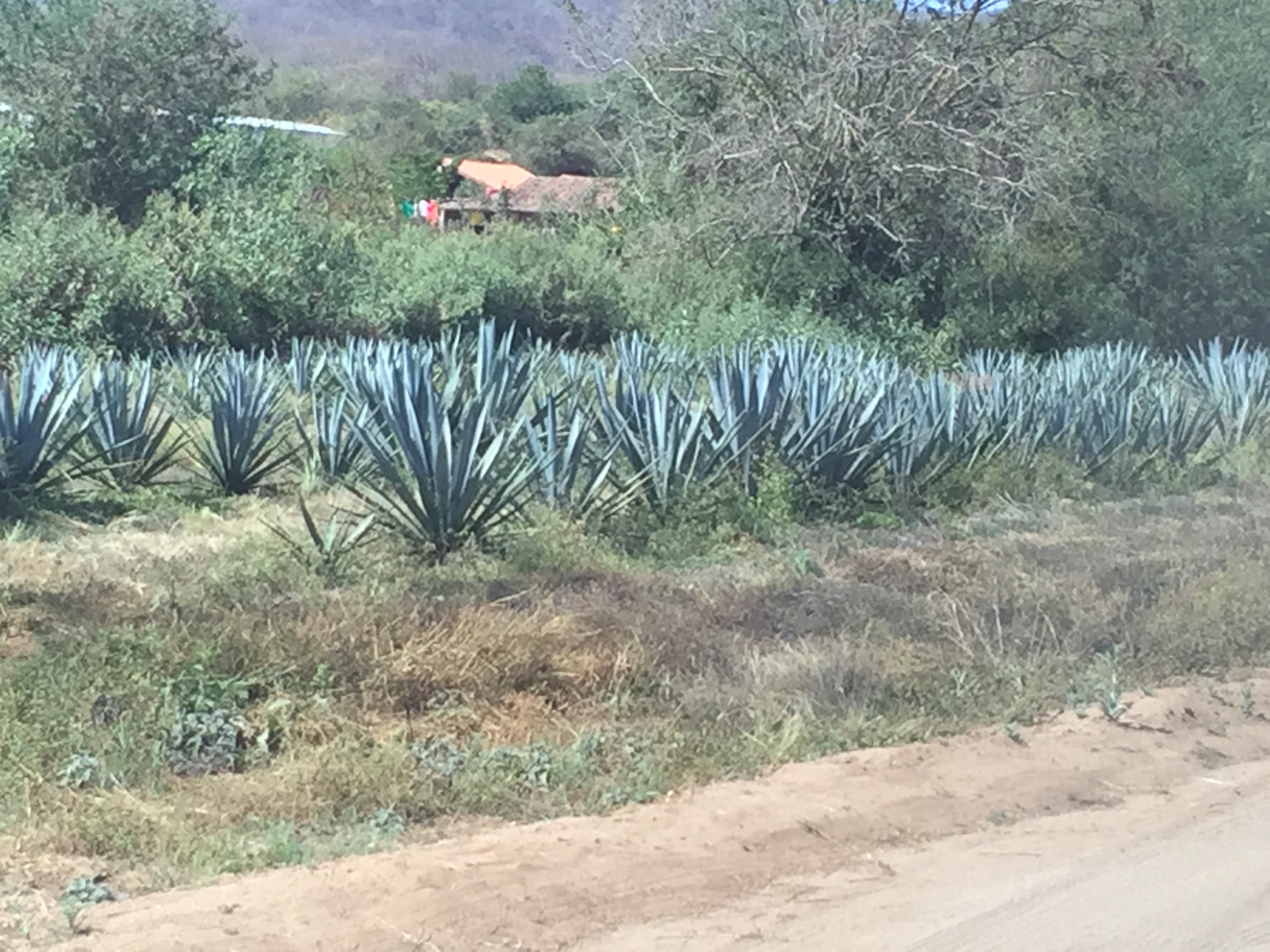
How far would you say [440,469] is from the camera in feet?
31.2

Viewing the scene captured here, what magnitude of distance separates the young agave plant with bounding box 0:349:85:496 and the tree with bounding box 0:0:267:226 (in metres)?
12.3

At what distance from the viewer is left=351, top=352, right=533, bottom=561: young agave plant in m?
9.53

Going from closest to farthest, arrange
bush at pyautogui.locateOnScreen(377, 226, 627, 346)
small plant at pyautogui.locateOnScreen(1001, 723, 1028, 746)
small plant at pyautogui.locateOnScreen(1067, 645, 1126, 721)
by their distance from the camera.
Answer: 1. small plant at pyautogui.locateOnScreen(1001, 723, 1028, 746)
2. small plant at pyautogui.locateOnScreen(1067, 645, 1126, 721)
3. bush at pyautogui.locateOnScreen(377, 226, 627, 346)

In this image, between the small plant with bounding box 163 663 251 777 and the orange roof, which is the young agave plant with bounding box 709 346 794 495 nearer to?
the small plant with bounding box 163 663 251 777

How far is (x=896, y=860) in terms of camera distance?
5293 millimetres

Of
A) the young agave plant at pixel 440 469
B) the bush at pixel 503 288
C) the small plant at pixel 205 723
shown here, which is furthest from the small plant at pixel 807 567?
the bush at pixel 503 288

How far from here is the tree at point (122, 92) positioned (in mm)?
23188

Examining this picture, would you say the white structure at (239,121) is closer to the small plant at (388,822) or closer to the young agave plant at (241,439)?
the young agave plant at (241,439)

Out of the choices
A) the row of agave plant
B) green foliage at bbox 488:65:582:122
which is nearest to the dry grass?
the row of agave plant

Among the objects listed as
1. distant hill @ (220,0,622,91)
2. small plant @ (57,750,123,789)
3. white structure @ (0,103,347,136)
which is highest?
distant hill @ (220,0,622,91)

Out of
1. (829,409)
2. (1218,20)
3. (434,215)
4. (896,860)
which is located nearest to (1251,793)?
(896,860)

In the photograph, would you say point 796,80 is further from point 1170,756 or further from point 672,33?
point 1170,756

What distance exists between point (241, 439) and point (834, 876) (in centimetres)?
815

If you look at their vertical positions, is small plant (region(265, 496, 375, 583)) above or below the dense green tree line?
below
